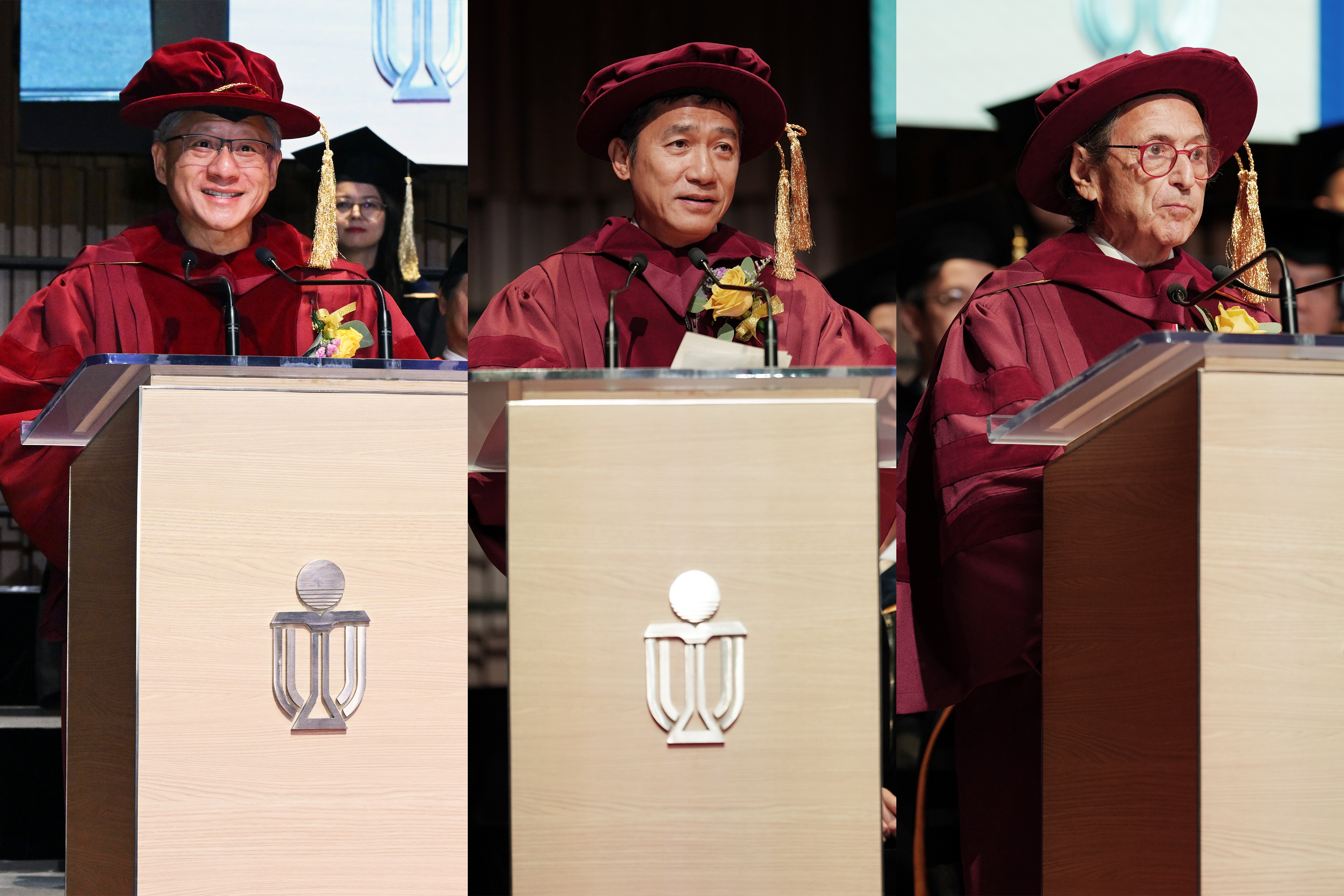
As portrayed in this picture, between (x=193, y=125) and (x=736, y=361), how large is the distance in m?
1.78

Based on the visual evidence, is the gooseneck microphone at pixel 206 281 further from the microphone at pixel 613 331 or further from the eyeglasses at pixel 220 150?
the microphone at pixel 613 331

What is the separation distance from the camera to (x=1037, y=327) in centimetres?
283

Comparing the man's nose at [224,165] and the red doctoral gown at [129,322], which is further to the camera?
the man's nose at [224,165]

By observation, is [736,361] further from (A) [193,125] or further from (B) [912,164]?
(A) [193,125]

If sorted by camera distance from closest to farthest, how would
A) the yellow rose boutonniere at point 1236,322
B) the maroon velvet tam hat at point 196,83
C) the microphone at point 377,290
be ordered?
Answer: the microphone at point 377,290 < the yellow rose boutonniere at point 1236,322 < the maroon velvet tam hat at point 196,83

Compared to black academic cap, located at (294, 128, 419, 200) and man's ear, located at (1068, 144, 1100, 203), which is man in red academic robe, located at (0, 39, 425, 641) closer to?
black academic cap, located at (294, 128, 419, 200)

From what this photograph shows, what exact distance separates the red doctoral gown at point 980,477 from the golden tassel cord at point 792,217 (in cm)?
50

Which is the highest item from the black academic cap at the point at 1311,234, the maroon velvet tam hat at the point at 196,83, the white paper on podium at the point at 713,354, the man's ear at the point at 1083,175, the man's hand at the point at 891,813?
the maroon velvet tam hat at the point at 196,83

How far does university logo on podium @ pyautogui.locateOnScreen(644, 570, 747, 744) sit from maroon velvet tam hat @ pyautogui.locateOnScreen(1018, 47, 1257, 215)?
183 cm

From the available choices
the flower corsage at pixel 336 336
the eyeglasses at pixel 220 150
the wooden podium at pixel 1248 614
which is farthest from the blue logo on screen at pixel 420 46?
the wooden podium at pixel 1248 614

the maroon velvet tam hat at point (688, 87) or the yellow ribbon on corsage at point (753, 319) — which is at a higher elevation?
the maroon velvet tam hat at point (688, 87)

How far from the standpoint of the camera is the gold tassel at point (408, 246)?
3.24 meters

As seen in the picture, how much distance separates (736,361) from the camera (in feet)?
6.84

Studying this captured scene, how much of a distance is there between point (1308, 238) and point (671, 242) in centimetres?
166
